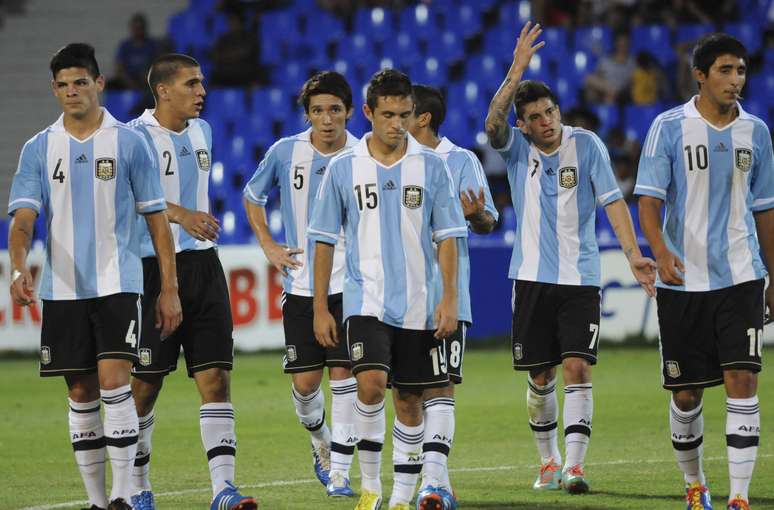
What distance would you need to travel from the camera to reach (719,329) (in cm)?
656

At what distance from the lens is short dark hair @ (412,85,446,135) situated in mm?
7734

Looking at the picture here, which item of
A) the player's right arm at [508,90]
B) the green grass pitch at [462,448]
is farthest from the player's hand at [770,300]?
the player's right arm at [508,90]

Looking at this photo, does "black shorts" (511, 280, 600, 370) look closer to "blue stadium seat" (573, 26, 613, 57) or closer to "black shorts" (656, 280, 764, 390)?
"black shorts" (656, 280, 764, 390)

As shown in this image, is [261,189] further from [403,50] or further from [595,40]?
[403,50]

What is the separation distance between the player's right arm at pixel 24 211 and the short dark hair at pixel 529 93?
2.74m

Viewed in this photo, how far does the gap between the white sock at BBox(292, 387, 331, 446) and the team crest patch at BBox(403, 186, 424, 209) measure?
1.87 meters

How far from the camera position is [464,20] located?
20.7 m

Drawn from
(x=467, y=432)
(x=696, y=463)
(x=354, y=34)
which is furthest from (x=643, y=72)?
(x=696, y=463)

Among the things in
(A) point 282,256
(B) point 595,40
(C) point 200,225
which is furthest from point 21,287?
(B) point 595,40

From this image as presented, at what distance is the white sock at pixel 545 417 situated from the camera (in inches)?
312

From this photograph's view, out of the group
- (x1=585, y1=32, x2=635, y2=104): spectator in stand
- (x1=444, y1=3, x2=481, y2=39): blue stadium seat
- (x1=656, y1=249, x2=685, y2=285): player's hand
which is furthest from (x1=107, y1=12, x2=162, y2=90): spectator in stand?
(x1=656, y1=249, x2=685, y2=285): player's hand

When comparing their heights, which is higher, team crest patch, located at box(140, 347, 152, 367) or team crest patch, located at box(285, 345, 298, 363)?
team crest patch, located at box(140, 347, 152, 367)

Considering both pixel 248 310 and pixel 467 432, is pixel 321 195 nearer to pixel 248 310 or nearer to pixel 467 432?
pixel 467 432

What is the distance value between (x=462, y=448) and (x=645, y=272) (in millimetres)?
3076
